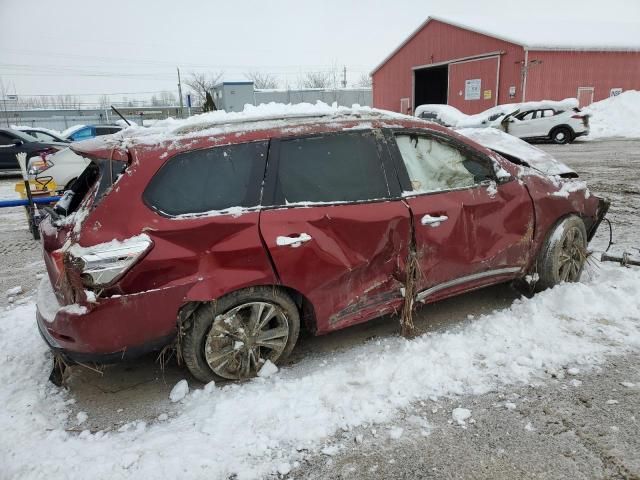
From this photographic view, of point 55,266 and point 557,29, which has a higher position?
point 557,29

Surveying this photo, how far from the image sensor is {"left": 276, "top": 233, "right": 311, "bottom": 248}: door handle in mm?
2990

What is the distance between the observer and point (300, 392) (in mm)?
2998

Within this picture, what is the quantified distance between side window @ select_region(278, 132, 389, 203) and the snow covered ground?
116cm

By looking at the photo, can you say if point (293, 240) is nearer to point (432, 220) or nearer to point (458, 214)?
point (432, 220)

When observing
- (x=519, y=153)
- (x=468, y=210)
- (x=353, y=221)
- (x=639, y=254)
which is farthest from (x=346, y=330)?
(x=639, y=254)

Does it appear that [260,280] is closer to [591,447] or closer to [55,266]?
[55,266]

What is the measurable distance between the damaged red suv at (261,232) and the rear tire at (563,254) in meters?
0.35

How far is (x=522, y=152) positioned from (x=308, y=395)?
3.23m

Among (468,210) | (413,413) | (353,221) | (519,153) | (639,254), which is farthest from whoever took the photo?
(639,254)

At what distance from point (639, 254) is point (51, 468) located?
538cm

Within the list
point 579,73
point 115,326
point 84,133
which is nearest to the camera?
point 115,326

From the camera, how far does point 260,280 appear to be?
9.73 ft

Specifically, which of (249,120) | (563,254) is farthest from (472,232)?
(249,120)

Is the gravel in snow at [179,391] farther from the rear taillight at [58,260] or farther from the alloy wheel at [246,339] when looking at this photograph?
the rear taillight at [58,260]
